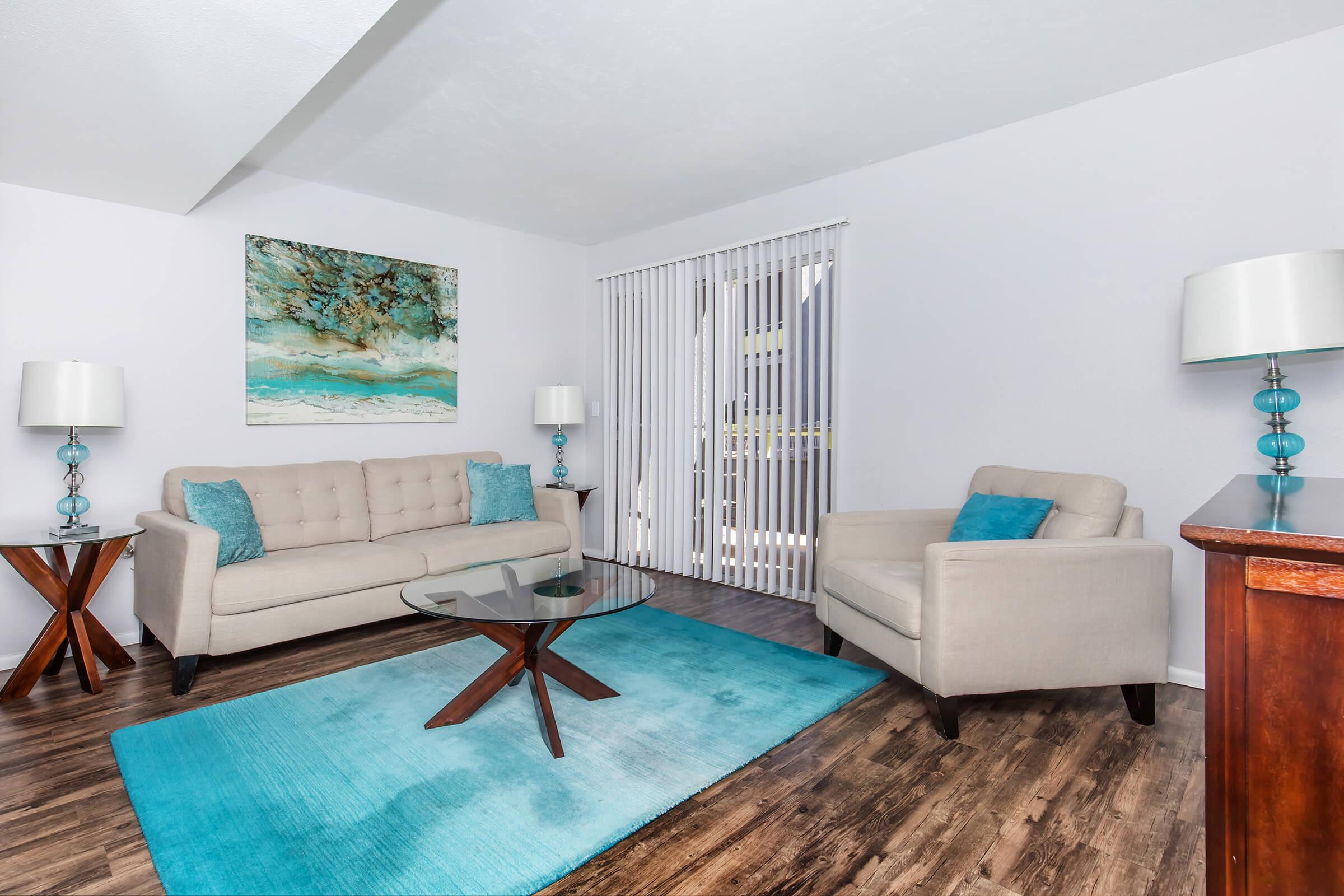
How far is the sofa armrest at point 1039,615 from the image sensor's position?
2.26m

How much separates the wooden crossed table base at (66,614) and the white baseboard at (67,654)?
0.60 ft

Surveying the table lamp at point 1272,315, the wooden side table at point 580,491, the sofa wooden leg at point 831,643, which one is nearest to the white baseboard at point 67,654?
the wooden side table at point 580,491

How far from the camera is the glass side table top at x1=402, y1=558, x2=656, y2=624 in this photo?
2242mm

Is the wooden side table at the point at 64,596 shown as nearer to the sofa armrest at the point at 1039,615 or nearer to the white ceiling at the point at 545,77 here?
the white ceiling at the point at 545,77

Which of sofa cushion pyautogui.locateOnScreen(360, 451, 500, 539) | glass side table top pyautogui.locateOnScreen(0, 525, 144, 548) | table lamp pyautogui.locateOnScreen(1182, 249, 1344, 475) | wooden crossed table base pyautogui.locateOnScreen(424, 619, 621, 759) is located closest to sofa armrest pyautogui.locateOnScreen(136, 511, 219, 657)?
glass side table top pyautogui.locateOnScreen(0, 525, 144, 548)

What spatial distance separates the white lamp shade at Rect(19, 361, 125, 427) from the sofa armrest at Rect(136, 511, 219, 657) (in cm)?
54

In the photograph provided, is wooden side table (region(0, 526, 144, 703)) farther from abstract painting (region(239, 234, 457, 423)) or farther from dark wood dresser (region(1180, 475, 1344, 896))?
dark wood dresser (region(1180, 475, 1344, 896))

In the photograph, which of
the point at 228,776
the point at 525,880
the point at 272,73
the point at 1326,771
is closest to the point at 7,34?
the point at 272,73

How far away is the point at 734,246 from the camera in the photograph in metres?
4.41

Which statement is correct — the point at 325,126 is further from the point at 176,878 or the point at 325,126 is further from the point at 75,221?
the point at 176,878

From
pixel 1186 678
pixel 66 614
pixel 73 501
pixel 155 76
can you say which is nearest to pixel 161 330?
pixel 73 501

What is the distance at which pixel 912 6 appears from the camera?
2.37m

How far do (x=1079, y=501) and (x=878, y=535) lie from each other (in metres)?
0.83

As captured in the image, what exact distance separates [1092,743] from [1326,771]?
5.02ft
